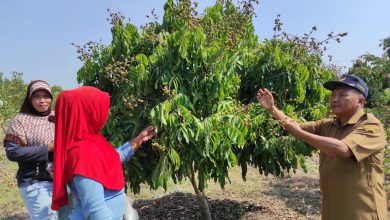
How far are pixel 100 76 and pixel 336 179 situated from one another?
8.13 feet

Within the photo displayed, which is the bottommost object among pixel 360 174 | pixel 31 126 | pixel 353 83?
pixel 360 174

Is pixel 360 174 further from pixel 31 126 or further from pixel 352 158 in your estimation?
pixel 31 126

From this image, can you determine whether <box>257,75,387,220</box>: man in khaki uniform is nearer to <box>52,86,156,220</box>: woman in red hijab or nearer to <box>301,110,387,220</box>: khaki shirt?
<box>301,110,387,220</box>: khaki shirt

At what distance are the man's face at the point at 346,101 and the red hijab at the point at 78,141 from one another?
1.60 m

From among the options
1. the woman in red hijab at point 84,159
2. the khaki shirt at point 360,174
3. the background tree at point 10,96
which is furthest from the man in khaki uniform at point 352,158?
the background tree at point 10,96

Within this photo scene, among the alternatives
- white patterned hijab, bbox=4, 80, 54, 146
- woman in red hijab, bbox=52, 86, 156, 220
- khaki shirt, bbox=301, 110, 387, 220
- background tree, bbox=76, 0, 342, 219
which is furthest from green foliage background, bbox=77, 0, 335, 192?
khaki shirt, bbox=301, 110, 387, 220

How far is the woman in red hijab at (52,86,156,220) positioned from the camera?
7.04 feet

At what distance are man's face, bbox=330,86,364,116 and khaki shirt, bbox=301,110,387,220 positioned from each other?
69 millimetres

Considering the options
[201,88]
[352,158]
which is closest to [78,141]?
[201,88]

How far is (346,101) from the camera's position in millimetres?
2576

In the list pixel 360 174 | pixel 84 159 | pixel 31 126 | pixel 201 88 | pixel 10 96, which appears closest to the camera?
pixel 84 159

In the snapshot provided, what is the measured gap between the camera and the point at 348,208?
2.53m

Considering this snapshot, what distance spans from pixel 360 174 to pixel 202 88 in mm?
1568

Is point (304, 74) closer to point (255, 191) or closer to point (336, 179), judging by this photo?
point (336, 179)
